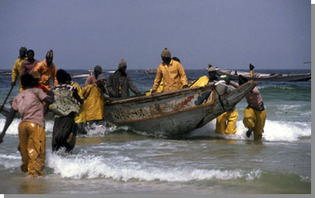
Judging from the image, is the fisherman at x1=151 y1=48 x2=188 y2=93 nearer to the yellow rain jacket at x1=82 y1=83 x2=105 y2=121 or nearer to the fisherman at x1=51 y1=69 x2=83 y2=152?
the yellow rain jacket at x1=82 y1=83 x2=105 y2=121

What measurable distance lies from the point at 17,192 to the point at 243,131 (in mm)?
5658

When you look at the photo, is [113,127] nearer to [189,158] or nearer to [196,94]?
[196,94]

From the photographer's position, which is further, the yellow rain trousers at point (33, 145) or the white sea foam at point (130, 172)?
the white sea foam at point (130, 172)

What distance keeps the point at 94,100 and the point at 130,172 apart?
2554mm

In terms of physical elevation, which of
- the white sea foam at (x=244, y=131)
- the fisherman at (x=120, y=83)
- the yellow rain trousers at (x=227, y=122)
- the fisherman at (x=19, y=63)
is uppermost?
the fisherman at (x=19, y=63)

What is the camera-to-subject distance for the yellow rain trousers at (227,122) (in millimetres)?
8992

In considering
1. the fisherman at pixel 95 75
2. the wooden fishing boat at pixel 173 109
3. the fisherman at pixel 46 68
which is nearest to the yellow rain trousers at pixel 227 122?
the wooden fishing boat at pixel 173 109

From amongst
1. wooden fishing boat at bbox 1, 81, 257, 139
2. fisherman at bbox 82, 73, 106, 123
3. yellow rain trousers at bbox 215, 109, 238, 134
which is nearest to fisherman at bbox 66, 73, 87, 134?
fisherman at bbox 82, 73, 106, 123

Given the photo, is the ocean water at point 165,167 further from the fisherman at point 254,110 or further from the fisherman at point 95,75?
the fisherman at point 95,75

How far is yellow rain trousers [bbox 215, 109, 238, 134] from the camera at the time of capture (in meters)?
8.99

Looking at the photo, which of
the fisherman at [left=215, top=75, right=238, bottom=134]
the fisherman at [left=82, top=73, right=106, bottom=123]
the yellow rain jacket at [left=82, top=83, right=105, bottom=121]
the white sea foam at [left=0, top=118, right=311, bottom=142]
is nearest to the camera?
the fisherman at [left=82, top=73, right=106, bottom=123]

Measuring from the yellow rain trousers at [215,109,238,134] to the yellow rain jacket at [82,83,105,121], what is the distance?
7.82 feet

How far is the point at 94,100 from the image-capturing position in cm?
838

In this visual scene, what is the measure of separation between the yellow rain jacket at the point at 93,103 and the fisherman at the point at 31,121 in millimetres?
2673
